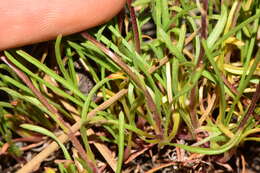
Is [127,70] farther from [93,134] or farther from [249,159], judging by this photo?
[249,159]

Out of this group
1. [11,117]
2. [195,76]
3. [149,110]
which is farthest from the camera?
[11,117]

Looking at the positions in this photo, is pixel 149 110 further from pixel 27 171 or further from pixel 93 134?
pixel 27 171

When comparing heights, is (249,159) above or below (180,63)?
below

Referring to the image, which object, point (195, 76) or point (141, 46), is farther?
point (141, 46)

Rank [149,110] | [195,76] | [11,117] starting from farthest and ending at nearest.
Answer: [11,117]
[149,110]
[195,76]

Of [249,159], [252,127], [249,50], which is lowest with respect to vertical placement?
[249,159]

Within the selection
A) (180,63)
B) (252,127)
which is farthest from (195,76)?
(252,127)

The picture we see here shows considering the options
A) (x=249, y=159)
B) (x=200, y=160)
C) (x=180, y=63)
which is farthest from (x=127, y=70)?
(x=249, y=159)
